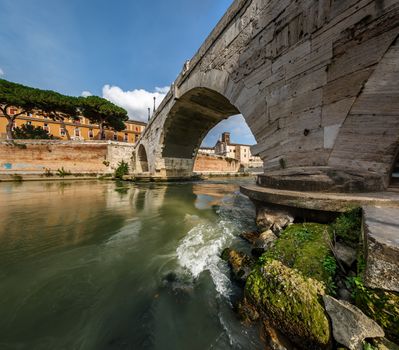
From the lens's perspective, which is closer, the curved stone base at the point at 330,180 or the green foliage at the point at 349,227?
the green foliage at the point at 349,227

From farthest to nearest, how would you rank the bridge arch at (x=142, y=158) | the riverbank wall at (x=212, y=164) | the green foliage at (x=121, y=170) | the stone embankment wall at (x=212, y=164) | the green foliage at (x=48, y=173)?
the stone embankment wall at (x=212, y=164) → the riverbank wall at (x=212, y=164) → the bridge arch at (x=142, y=158) → the green foliage at (x=121, y=170) → the green foliage at (x=48, y=173)

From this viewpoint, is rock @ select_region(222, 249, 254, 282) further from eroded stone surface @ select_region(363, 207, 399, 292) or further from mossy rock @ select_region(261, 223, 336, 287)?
eroded stone surface @ select_region(363, 207, 399, 292)

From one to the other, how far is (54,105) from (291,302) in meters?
34.1

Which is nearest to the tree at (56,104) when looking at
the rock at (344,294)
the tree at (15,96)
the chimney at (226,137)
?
the tree at (15,96)

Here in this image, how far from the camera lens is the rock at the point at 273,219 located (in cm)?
256

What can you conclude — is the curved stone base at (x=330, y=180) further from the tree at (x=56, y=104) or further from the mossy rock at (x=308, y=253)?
the tree at (x=56, y=104)

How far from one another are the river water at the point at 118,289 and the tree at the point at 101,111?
1138 inches

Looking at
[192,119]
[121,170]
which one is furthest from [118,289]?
[121,170]

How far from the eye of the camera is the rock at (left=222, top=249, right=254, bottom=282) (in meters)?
2.04

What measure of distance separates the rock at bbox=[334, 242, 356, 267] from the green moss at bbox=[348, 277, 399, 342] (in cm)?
45

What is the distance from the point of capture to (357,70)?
2.38 m

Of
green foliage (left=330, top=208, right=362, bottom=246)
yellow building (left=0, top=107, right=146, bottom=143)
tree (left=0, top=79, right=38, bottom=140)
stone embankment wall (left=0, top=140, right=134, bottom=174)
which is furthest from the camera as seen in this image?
yellow building (left=0, top=107, right=146, bottom=143)

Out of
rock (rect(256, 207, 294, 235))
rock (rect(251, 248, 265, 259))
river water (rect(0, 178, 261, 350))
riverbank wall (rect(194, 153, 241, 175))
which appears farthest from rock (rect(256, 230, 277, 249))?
riverbank wall (rect(194, 153, 241, 175))

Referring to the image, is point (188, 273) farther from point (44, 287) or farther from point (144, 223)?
point (144, 223)
